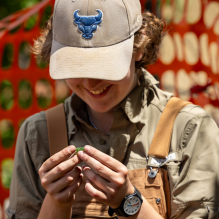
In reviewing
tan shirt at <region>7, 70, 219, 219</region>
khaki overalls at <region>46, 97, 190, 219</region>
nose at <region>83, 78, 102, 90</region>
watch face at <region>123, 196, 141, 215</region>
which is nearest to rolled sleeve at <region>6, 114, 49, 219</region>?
tan shirt at <region>7, 70, 219, 219</region>

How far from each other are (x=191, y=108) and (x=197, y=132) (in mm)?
164

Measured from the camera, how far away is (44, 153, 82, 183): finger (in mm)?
1584

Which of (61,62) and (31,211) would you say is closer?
(61,62)

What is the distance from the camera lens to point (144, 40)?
1887mm

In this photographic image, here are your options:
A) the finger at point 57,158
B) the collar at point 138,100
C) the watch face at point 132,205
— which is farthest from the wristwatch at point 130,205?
the collar at point 138,100

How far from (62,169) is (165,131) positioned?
0.62m

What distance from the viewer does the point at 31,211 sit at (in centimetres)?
197

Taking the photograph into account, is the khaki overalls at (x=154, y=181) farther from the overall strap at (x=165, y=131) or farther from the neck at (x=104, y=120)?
the neck at (x=104, y=120)

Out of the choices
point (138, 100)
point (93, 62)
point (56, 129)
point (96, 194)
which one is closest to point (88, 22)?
point (93, 62)

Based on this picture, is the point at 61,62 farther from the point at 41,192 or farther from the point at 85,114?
the point at 41,192

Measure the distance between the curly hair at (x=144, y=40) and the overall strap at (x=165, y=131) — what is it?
32cm

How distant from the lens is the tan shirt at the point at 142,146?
1.73 m

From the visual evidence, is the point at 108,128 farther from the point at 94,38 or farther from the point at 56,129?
the point at 94,38

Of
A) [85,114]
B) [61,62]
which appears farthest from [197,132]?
[61,62]
